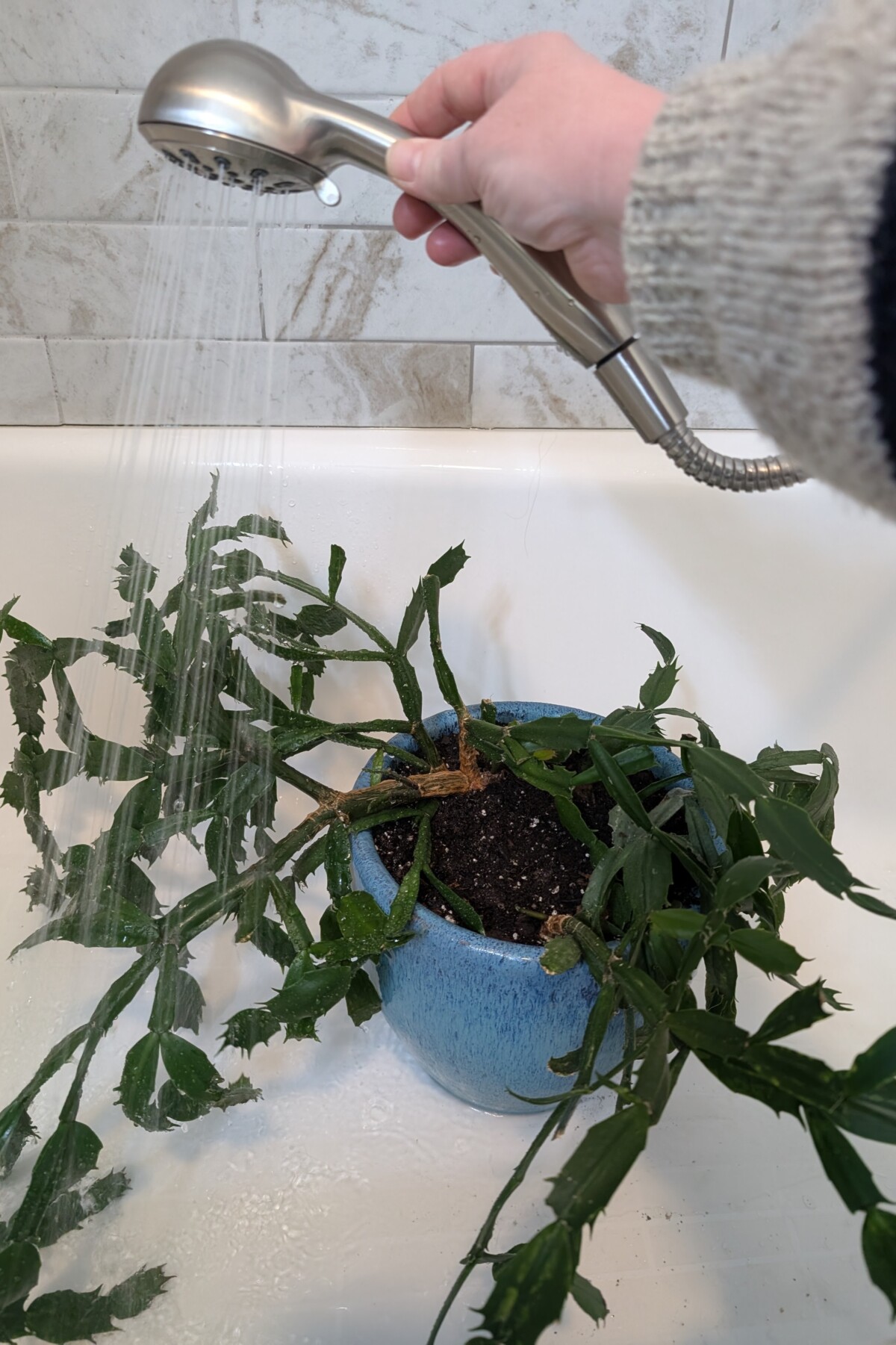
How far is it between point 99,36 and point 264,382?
9.6 inches

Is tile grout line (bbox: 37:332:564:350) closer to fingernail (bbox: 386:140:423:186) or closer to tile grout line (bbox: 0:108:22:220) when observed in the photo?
tile grout line (bbox: 0:108:22:220)

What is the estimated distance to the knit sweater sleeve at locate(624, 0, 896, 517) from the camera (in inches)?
10.5

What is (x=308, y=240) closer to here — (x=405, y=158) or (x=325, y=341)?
(x=325, y=341)

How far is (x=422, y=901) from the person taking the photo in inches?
21.0

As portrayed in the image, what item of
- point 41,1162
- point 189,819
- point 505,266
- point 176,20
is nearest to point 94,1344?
point 41,1162

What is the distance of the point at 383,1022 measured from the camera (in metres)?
0.68

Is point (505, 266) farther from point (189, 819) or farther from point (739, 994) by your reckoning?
point (739, 994)

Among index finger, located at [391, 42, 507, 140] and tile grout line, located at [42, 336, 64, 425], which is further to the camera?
tile grout line, located at [42, 336, 64, 425]

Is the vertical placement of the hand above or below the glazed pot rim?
above

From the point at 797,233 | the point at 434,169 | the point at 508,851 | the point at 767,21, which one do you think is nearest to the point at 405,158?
the point at 434,169

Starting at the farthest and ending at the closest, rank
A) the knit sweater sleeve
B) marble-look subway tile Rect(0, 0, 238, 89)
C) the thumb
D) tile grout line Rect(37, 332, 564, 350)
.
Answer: tile grout line Rect(37, 332, 564, 350) → marble-look subway tile Rect(0, 0, 238, 89) → the thumb → the knit sweater sleeve

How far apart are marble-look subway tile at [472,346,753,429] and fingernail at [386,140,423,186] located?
0.39 m

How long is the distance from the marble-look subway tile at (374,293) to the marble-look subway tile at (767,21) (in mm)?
226

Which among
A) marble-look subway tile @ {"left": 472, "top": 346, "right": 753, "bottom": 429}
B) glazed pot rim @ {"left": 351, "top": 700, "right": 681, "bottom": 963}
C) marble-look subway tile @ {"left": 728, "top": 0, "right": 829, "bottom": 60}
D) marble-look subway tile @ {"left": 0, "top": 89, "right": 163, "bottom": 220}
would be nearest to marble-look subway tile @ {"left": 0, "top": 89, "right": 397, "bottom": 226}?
marble-look subway tile @ {"left": 0, "top": 89, "right": 163, "bottom": 220}
